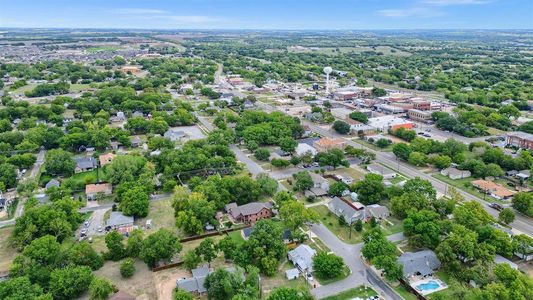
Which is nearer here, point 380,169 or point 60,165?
point 60,165

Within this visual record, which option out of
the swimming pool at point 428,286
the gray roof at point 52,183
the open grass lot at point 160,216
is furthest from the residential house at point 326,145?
the gray roof at point 52,183

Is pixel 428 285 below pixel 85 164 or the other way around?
the other way around

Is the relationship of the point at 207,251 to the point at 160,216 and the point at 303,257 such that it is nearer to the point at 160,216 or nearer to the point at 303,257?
the point at 303,257

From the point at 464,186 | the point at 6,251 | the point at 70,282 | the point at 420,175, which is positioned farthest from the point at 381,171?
the point at 6,251

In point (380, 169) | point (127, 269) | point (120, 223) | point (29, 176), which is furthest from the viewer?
point (380, 169)

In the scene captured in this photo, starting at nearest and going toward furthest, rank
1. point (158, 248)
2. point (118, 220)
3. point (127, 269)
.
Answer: point (127, 269) < point (158, 248) < point (118, 220)

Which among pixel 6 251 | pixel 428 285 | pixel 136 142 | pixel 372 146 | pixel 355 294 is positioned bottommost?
pixel 372 146

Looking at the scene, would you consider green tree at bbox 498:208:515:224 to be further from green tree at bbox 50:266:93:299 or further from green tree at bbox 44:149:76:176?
green tree at bbox 44:149:76:176

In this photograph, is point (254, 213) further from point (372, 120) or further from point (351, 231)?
point (372, 120)
